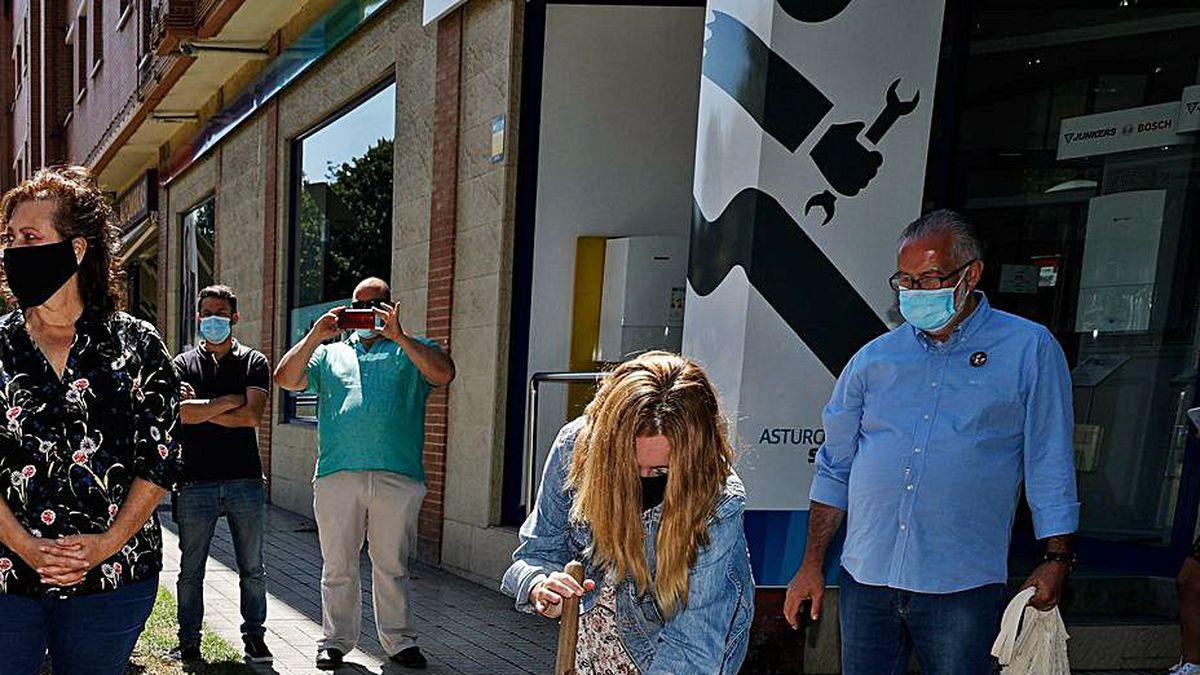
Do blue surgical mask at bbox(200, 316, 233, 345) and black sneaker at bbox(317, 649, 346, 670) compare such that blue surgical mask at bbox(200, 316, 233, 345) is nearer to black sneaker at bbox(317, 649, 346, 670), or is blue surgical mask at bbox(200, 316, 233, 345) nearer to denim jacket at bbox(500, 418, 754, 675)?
black sneaker at bbox(317, 649, 346, 670)

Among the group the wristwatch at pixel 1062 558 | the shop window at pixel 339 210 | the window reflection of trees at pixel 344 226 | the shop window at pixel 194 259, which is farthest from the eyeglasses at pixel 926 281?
the shop window at pixel 194 259

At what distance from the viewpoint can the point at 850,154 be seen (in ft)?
16.0

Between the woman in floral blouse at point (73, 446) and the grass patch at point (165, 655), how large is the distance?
213cm

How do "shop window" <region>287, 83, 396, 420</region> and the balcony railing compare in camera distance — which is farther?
the balcony railing

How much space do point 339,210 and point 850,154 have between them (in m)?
7.37

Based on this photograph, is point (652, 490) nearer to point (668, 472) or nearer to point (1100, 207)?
point (668, 472)

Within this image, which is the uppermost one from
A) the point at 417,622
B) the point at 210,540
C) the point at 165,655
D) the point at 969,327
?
the point at 969,327

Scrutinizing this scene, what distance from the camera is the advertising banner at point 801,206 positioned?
482 cm

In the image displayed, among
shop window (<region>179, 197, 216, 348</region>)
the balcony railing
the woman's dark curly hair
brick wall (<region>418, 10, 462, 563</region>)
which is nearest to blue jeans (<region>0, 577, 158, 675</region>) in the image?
the woman's dark curly hair

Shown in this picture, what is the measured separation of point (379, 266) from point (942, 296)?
7.50 meters

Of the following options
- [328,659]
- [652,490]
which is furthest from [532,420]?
[652,490]

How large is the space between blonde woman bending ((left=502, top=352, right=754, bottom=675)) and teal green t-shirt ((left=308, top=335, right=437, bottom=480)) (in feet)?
9.30

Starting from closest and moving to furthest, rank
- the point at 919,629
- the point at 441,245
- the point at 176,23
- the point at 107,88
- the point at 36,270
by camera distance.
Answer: the point at 36,270 < the point at 919,629 < the point at 441,245 < the point at 176,23 < the point at 107,88

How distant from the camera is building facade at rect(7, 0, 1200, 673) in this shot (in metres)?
4.86
